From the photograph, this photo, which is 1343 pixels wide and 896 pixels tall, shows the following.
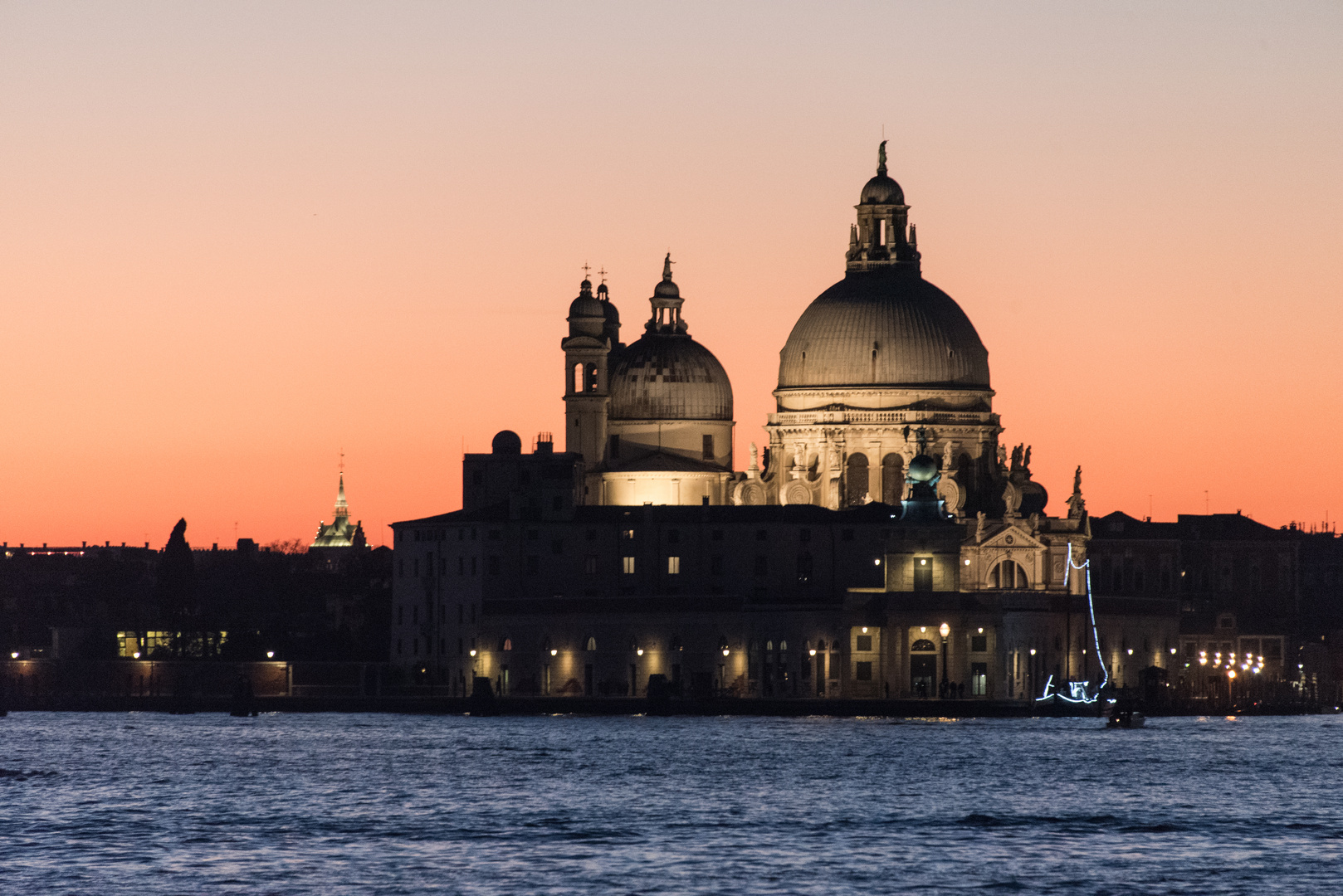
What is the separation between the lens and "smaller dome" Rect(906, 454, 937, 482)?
4461 inches

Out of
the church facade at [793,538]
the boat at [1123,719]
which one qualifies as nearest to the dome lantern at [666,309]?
the church facade at [793,538]

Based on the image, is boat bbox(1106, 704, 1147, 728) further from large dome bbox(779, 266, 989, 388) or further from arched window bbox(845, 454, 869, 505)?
large dome bbox(779, 266, 989, 388)

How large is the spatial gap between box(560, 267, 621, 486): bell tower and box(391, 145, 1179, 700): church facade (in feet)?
0.32

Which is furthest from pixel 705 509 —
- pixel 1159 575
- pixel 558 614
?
pixel 1159 575

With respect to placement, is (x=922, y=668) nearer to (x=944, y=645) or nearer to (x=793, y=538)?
(x=944, y=645)

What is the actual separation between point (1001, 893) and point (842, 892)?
2631mm

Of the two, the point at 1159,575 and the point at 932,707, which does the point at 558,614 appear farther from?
the point at 1159,575

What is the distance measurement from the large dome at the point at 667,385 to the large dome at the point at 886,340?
429cm

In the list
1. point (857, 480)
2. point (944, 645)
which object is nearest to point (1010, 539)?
point (857, 480)

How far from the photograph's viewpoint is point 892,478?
12106 cm

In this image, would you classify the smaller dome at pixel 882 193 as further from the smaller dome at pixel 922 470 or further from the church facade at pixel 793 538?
the smaller dome at pixel 922 470

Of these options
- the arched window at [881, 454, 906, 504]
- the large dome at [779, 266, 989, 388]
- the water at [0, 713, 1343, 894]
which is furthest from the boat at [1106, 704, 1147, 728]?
the large dome at [779, 266, 989, 388]

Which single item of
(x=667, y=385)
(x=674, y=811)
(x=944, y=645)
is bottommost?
(x=674, y=811)

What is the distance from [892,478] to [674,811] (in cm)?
5696
